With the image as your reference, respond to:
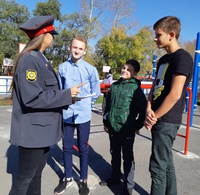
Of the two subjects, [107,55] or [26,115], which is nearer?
[26,115]

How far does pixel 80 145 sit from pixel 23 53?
4.77 ft

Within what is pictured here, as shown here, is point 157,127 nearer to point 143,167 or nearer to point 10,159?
point 143,167

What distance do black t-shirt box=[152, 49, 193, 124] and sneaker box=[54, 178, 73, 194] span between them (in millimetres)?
1533

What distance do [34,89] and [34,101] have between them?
0.09 meters

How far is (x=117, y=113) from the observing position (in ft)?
8.48

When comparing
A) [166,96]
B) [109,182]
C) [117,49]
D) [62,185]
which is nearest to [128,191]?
[109,182]

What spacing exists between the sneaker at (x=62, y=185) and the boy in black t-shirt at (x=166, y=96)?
1.15m

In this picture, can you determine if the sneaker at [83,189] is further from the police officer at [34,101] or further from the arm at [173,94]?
the arm at [173,94]

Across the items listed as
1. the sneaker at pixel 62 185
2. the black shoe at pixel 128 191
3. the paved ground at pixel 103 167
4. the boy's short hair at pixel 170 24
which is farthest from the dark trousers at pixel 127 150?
the boy's short hair at pixel 170 24

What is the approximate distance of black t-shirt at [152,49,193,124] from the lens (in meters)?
1.86

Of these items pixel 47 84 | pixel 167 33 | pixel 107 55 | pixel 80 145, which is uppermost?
pixel 107 55

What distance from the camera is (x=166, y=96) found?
6.39 feet

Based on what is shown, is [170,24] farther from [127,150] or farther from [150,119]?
[127,150]

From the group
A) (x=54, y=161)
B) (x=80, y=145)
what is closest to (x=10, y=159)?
(x=54, y=161)
